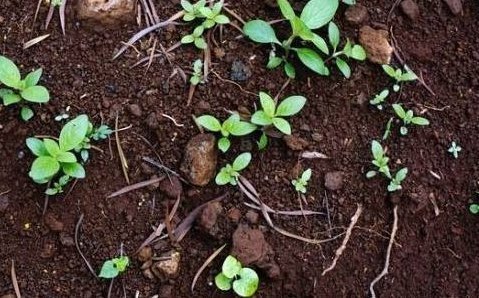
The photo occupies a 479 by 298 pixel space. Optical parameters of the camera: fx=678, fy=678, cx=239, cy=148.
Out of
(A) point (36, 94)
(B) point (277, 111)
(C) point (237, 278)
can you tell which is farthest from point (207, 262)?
(A) point (36, 94)

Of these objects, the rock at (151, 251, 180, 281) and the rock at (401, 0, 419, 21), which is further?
the rock at (401, 0, 419, 21)

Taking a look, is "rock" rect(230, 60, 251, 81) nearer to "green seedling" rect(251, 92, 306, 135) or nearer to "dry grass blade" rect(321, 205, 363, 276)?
"green seedling" rect(251, 92, 306, 135)

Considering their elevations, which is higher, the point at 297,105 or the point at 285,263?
the point at 297,105

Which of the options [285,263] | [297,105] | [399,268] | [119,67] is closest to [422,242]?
[399,268]

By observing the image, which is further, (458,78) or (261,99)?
(458,78)

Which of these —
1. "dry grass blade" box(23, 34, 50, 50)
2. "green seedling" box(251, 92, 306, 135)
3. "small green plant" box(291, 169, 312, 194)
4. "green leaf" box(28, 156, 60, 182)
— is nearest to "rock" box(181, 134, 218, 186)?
"green seedling" box(251, 92, 306, 135)

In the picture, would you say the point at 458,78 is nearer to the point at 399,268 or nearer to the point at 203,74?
the point at 399,268
